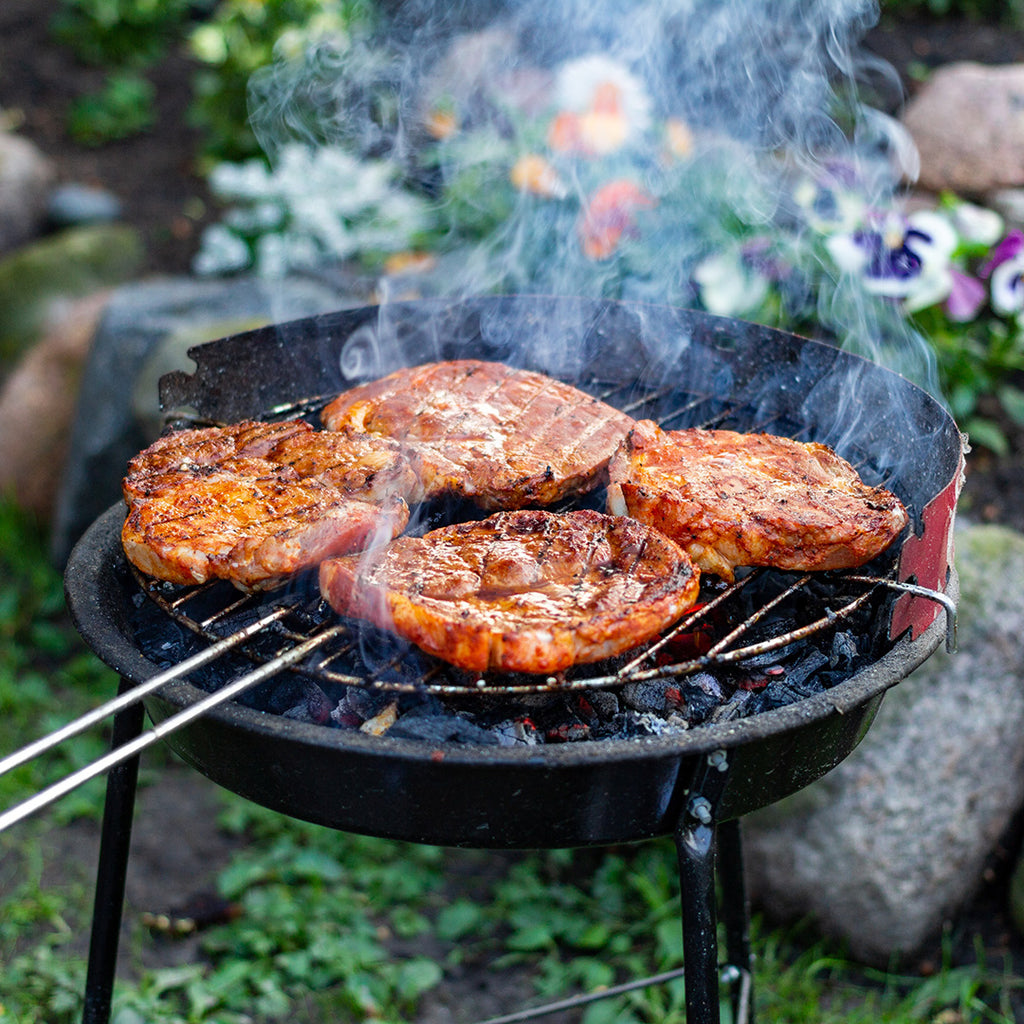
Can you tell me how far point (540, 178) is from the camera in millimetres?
5172

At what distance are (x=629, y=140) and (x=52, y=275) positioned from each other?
5.12m

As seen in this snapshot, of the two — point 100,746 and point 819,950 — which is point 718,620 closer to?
point 819,950

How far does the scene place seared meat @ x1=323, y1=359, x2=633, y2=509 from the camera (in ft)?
8.66

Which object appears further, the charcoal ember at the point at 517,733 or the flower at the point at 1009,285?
the flower at the point at 1009,285

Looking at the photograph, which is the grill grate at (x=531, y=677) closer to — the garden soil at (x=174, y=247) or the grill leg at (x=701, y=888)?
the grill leg at (x=701, y=888)

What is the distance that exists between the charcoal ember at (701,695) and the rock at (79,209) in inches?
338

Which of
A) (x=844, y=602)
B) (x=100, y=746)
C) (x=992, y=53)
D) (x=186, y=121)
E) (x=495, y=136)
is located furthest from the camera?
(x=186, y=121)

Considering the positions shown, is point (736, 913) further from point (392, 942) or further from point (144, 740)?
point (144, 740)

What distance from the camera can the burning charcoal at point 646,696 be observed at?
7.32ft

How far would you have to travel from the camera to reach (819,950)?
12.8ft

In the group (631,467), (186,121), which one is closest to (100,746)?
(631,467)

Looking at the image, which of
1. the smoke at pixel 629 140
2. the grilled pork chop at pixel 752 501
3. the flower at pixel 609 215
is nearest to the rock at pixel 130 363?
the smoke at pixel 629 140

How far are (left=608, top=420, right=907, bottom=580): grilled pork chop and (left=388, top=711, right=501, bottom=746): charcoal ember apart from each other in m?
0.74

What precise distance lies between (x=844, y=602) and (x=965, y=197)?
4871 mm
